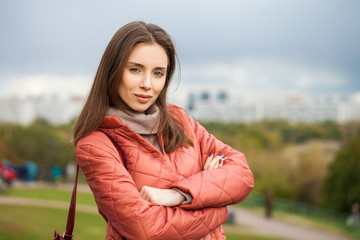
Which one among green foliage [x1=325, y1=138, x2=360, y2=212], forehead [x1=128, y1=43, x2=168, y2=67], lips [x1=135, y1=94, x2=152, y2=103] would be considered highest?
forehead [x1=128, y1=43, x2=168, y2=67]

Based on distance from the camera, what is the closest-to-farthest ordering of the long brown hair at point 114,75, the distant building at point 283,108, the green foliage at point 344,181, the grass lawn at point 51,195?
the long brown hair at point 114,75 → the green foliage at point 344,181 → the grass lawn at point 51,195 → the distant building at point 283,108

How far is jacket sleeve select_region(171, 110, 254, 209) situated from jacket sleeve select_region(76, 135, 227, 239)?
0.06m

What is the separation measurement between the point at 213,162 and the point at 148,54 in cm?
52

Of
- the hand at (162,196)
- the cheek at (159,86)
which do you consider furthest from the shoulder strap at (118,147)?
the cheek at (159,86)

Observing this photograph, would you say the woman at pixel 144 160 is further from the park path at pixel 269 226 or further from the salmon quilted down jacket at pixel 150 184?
the park path at pixel 269 226

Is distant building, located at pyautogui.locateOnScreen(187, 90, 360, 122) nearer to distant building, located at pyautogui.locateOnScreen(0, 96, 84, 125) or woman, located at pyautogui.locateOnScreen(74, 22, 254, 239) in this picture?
distant building, located at pyautogui.locateOnScreen(0, 96, 84, 125)

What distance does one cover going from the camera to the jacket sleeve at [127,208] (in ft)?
5.18

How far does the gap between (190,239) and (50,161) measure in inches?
1653

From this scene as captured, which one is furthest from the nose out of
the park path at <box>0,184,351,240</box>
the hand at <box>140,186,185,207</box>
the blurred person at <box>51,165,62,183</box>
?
the blurred person at <box>51,165,62,183</box>

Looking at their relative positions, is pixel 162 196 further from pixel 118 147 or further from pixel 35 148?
pixel 35 148

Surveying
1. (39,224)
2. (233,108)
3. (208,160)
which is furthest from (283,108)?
(208,160)

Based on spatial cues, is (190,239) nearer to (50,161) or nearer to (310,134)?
(50,161)

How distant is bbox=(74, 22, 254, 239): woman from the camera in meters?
1.60

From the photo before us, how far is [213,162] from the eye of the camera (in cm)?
185
